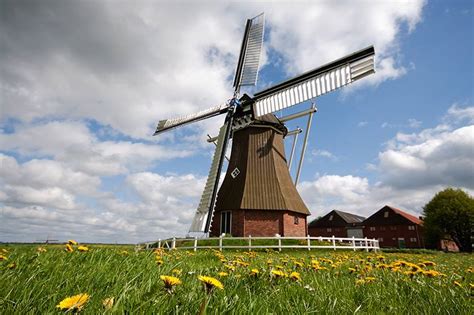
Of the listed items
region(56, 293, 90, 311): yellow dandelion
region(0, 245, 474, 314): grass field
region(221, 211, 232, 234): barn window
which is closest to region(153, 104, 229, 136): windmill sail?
region(221, 211, 232, 234): barn window

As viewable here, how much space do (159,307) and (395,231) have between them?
59170 mm

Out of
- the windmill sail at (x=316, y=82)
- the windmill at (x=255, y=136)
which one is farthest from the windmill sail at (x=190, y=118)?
the windmill sail at (x=316, y=82)

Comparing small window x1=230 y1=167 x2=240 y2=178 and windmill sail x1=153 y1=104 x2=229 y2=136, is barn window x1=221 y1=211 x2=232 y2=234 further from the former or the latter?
windmill sail x1=153 y1=104 x2=229 y2=136

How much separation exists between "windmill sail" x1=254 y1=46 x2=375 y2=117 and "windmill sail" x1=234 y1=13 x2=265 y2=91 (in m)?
2.65

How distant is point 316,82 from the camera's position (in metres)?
17.8

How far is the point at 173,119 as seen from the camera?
24484mm

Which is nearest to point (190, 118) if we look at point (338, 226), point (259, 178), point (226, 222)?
point (259, 178)

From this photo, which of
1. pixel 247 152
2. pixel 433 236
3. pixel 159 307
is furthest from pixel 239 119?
pixel 433 236

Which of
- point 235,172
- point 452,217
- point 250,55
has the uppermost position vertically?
point 250,55

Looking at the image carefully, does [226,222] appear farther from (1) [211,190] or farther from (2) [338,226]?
(2) [338,226]

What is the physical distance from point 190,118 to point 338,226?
44.5m

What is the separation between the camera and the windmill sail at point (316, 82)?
15.8 m

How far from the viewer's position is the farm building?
19391 mm

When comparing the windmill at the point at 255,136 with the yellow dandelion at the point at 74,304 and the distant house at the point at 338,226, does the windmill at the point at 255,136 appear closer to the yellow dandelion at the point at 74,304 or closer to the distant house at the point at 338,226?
the yellow dandelion at the point at 74,304
